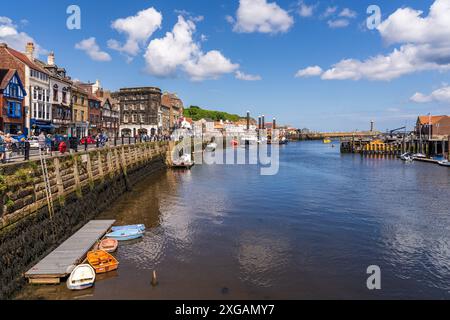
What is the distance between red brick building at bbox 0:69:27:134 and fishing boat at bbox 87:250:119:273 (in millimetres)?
33460

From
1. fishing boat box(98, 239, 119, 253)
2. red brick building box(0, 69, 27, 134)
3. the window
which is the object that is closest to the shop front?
red brick building box(0, 69, 27, 134)

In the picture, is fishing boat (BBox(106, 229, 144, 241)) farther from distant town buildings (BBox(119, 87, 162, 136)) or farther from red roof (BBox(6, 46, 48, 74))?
distant town buildings (BBox(119, 87, 162, 136))

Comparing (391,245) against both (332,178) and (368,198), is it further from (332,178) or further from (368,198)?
(332,178)

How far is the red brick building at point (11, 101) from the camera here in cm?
4128

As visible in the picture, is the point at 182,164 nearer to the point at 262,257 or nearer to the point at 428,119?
the point at 262,257

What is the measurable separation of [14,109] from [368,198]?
137 feet

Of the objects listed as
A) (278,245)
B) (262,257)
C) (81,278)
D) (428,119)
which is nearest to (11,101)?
(81,278)

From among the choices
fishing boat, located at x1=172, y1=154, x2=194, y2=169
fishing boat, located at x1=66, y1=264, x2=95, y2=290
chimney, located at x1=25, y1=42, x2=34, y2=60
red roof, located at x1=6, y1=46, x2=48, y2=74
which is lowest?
fishing boat, located at x1=66, y1=264, x2=95, y2=290

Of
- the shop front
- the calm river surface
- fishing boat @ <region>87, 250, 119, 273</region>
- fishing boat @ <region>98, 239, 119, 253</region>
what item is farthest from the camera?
the shop front

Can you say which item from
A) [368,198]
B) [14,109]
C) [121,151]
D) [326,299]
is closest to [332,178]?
[368,198]

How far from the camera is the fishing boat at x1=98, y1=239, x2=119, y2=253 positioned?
1748 centimetres

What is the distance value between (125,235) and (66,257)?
4.12m

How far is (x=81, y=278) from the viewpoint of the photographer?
1345 centimetres

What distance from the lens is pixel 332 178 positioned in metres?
47.9
